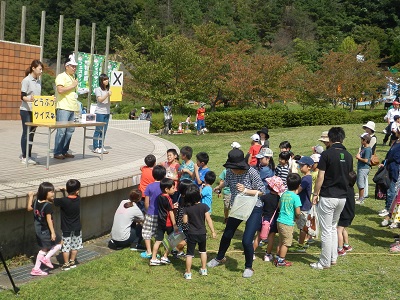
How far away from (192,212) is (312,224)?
96.7 inches

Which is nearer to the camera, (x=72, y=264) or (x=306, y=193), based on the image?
(x=72, y=264)

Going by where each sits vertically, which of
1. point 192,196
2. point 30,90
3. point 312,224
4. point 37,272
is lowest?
point 37,272

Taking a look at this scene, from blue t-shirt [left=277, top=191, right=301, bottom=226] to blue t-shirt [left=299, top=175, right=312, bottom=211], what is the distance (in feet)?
2.56

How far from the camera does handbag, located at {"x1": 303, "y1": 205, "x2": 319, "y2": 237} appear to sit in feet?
25.5

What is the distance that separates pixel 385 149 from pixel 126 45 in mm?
21287

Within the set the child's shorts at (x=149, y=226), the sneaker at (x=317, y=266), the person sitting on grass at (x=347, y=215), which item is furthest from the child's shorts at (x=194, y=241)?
the person sitting on grass at (x=347, y=215)

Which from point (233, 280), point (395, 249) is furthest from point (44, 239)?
point (395, 249)

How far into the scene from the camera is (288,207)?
6.88 m

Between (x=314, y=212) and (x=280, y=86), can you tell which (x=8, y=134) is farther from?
(x=280, y=86)

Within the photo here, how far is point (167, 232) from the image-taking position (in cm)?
718

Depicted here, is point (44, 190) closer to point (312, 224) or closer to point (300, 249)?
point (300, 249)

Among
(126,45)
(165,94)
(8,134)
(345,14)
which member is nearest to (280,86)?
(165,94)

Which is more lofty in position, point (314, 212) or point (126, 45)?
point (126, 45)

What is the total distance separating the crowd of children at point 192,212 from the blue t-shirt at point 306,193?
0.05 feet
